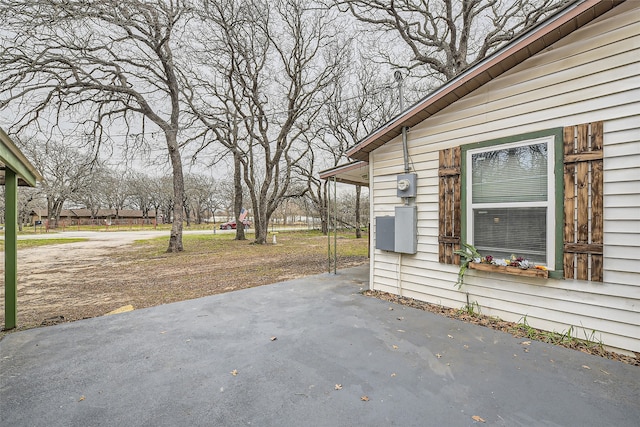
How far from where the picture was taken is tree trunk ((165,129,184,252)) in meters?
11.7

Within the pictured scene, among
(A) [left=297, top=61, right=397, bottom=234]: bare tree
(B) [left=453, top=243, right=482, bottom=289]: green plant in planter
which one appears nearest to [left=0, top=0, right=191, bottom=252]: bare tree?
(A) [left=297, top=61, right=397, bottom=234]: bare tree

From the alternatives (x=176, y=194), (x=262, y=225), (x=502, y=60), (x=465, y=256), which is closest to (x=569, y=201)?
(x=465, y=256)

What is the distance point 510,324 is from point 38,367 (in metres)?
5.00

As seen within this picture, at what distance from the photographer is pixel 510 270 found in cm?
320

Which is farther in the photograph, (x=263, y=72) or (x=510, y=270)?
(x=263, y=72)

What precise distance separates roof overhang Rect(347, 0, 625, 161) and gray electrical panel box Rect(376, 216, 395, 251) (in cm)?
136

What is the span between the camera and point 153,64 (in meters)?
11.1

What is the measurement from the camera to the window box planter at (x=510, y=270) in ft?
9.81

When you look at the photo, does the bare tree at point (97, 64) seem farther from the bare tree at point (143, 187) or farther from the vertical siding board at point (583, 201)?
the bare tree at point (143, 187)

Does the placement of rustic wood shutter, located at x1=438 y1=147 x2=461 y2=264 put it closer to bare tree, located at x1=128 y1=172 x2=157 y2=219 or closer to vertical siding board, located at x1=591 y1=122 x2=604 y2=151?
vertical siding board, located at x1=591 y1=122 x2=604 y2=151

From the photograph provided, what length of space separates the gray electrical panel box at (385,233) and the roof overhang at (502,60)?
53.5 inches

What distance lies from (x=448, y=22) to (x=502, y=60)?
8.46 meters

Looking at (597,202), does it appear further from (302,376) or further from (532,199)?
(302,376)

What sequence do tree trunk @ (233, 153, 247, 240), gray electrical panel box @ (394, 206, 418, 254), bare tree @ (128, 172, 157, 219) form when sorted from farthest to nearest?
bare tree @ (128, 172, 157, 219), tree trunk @ (233, 153, 247, 240), gray electrical panel box @ (394, 206, 418, 254)
